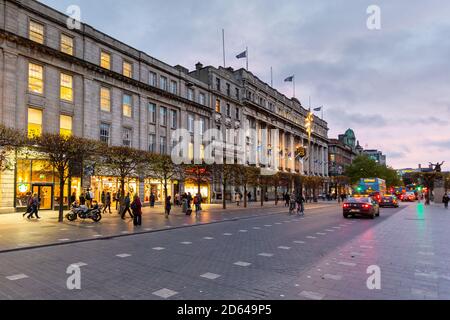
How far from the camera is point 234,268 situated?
761cm

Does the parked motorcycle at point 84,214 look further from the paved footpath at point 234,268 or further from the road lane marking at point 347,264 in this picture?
the road lane marking at point 347,264

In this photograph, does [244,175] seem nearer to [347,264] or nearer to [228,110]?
[228,110]

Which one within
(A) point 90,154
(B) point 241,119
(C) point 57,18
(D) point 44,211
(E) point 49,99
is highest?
→ (C) point 57,18

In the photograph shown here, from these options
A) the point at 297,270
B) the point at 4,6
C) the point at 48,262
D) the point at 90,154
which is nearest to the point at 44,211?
the point at 90,154

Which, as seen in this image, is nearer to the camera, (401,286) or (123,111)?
(401,286)

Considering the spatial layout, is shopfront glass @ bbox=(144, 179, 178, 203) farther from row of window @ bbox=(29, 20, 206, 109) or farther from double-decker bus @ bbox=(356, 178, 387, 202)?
double-decker bus @ bbox=(356, 178, 387, 202)

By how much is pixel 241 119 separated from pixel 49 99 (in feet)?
108

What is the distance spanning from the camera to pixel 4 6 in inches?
910

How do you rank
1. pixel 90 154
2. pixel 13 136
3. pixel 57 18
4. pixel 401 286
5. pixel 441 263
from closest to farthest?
pixel 401 286 → pixel 441 263 → pixel 13 136 → pixel 90 154 → pixel 57 18

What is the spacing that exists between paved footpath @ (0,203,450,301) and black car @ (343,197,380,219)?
838 centimetres

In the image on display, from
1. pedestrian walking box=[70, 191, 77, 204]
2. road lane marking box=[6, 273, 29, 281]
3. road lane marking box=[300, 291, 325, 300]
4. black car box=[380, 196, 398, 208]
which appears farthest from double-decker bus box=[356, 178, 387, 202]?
road lane marking box=[6, 273, 29, 281]

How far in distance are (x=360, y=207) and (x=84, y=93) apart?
85.1ft

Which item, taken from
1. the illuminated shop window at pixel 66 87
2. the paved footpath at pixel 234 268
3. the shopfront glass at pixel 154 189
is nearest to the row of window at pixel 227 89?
the shopfront glass at pixel 154 189

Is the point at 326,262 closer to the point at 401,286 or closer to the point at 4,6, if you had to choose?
the point at 401,286
